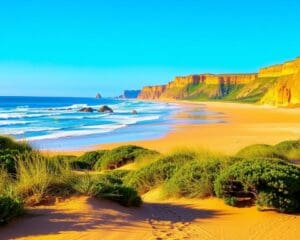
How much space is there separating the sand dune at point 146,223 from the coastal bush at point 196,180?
2.54 feet

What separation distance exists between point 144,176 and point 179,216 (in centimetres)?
363

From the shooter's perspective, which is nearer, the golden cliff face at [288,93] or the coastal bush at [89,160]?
the coastal bush at [89,160]

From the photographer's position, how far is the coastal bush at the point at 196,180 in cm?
930

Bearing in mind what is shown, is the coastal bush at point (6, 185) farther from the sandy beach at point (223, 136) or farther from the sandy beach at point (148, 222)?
the sandy beach at point (223, 136)

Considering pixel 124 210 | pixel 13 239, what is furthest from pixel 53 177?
pixel 13 239

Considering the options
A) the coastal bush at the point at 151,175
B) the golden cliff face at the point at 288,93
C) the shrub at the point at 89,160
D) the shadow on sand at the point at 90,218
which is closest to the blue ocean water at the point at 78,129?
the shrub at the point at 89,160

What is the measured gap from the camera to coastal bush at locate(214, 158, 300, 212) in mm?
8156

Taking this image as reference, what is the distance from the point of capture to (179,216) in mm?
7789

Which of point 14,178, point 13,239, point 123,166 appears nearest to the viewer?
point 13,239

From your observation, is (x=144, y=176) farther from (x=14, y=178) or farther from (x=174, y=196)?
(x=14, y=178)

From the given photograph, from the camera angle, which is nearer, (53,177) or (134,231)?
(134,231)

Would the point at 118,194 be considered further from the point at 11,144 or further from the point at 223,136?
the point at 223,136

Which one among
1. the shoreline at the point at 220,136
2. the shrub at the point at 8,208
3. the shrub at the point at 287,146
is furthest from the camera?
the shoreline at the point at 220,136

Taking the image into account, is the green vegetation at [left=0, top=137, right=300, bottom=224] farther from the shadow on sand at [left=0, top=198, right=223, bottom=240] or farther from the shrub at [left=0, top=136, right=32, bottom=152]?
the shrub at [left=0, top=136, right=32, bottom=152]
